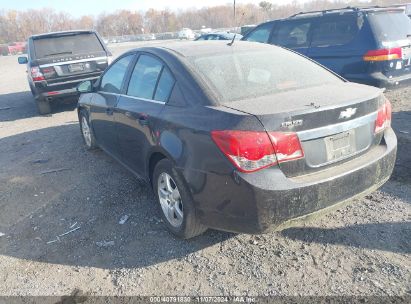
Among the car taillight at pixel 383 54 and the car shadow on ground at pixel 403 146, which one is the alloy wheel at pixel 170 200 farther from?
the car taillight at pixel 383 54

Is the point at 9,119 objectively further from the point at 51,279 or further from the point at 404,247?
the point at 404,247

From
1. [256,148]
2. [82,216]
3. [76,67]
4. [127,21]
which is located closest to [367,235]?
[256,148]

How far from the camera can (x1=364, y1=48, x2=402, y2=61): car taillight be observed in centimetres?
587

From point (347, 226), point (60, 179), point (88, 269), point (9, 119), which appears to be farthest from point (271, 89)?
point (9, 119)

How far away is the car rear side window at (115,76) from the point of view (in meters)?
4.20

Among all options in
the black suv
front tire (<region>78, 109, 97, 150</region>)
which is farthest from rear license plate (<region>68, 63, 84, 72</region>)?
front tire (<region>78, 109, 97, 150</region>)

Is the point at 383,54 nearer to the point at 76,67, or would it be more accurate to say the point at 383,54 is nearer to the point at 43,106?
the point at 76,67

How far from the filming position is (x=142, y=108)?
3.47 metres

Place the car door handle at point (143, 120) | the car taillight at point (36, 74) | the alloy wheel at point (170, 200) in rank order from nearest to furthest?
the alloy wheel at point (170, 200) < the car door handle at point (143, 120) < the car taillight at point (36, 74)

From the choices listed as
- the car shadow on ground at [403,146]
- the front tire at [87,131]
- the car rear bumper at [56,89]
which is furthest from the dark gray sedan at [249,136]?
the car rear bumper at [56,89]

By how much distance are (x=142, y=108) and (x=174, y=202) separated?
0.99 metres

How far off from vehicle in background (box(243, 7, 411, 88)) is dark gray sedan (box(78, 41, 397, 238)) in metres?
2.97

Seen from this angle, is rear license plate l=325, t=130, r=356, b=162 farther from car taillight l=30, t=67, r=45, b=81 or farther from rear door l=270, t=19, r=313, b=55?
car taillight l=30, t=67, r=45, b=81

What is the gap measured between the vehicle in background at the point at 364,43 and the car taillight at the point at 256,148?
14.1 feet
